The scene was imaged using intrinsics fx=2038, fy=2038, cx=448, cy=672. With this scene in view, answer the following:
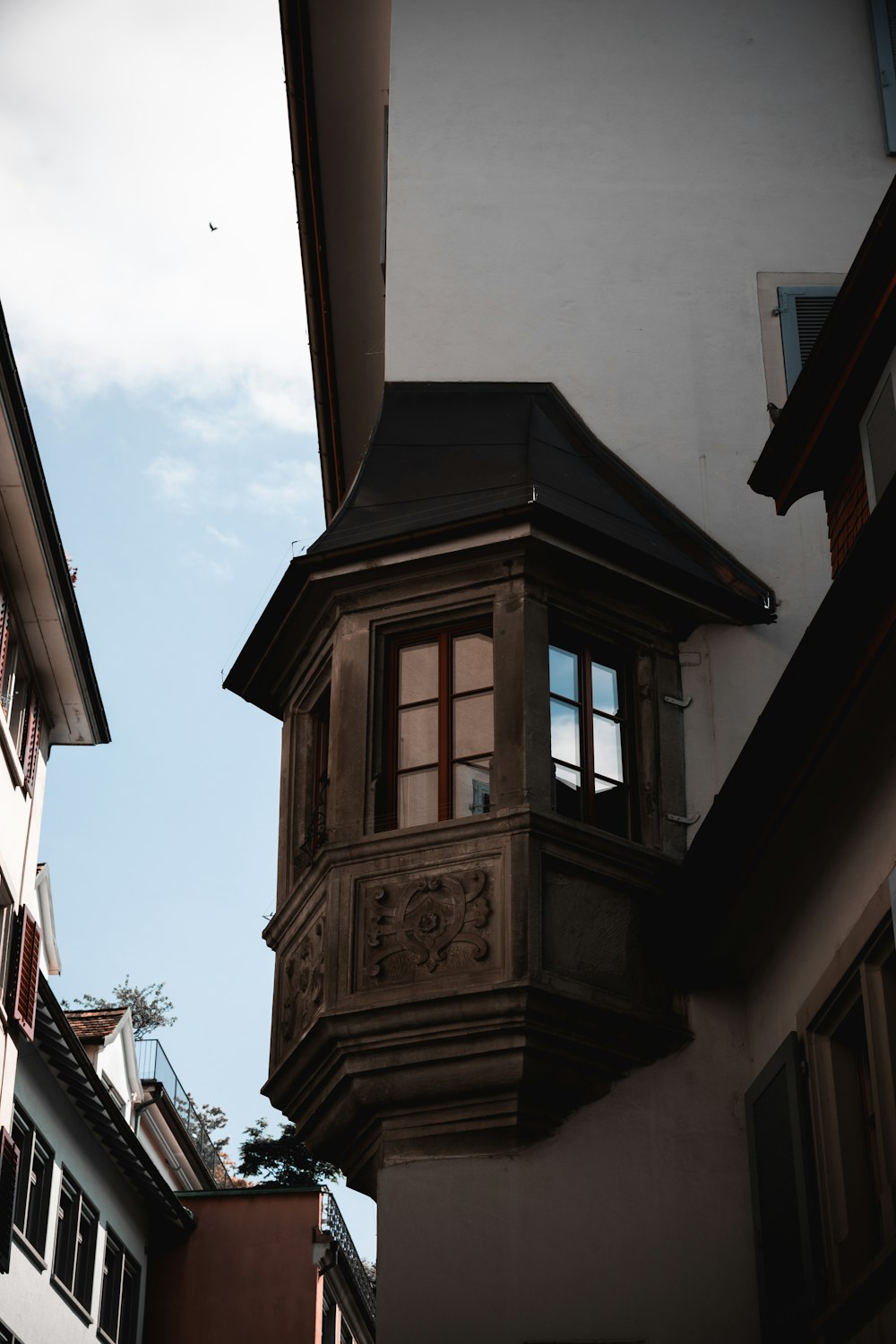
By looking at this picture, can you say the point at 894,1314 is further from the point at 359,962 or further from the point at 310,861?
the point at 310,861

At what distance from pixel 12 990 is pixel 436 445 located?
9.67 meters

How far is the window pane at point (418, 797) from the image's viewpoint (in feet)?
41.9

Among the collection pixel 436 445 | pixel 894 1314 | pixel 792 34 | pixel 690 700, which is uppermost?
pixel 792 34

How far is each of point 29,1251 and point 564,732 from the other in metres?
14.6

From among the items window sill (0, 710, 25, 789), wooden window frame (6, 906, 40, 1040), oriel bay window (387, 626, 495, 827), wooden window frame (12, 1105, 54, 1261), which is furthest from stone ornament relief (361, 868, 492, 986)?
wooden window frame (12, 1105, 54, 1261)

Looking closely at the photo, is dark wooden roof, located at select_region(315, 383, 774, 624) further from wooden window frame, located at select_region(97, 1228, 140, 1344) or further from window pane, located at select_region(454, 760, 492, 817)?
wooden window frame, located at select_region(97, 1228, 140, 1344)

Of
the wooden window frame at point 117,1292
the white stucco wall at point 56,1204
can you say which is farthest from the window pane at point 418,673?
the wooden window frame at point 117,1292

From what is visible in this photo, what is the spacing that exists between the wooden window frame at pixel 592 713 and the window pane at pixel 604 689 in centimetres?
3

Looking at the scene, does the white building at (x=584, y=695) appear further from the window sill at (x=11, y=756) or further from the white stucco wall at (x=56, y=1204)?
the white stucco wall at (x=56, y=1204)

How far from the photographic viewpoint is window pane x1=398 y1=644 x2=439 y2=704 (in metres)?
13.3

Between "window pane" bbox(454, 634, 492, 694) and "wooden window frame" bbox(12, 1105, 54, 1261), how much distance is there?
43.6 ft

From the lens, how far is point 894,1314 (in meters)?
9.10

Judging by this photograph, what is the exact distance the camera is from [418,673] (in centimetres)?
1340

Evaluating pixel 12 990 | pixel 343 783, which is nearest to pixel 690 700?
pixel 343 783
